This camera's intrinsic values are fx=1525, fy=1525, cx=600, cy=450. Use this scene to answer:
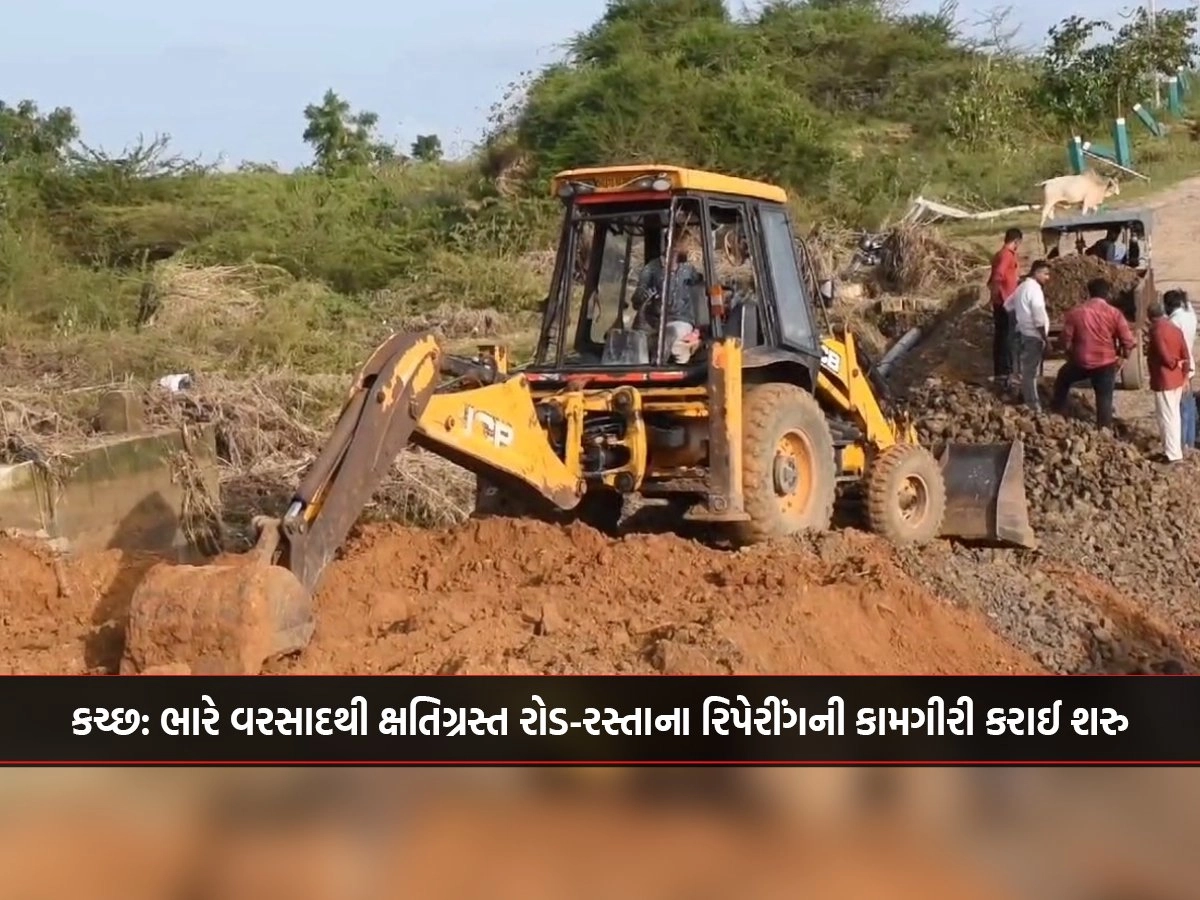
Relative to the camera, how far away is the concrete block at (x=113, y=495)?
974cm

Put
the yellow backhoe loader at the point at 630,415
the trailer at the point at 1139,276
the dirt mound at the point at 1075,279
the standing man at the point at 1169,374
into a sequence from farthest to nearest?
the dirt mound at the point at 1075,279, the trailer at the point at 1139,276, the standing man at the point at 1169,374, the yellow backhoe loader at the point at 630,415

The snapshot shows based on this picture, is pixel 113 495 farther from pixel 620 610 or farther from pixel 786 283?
pixel 620 610

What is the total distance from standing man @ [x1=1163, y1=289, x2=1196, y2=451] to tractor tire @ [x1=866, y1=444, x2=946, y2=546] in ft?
12.9

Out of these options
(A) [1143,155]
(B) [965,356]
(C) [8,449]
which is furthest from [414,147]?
(C) [8,449]

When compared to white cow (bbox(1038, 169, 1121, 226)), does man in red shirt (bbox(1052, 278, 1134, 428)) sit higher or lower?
lower

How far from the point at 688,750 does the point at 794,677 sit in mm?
1045

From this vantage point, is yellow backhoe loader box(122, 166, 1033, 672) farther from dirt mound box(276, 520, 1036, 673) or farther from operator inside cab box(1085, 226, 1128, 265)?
operator inside cab box(1085, 226, 1128, 265)

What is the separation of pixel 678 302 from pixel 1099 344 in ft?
19.7

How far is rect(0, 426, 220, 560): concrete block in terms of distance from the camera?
9.74m

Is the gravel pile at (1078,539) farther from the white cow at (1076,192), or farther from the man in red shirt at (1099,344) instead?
the white cow at (1076,192)

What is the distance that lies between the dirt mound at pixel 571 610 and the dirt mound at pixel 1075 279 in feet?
24.9

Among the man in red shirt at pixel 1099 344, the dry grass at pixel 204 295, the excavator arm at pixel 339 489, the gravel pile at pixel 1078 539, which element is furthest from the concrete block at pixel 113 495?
the man in red shirt at pixel 1099 344

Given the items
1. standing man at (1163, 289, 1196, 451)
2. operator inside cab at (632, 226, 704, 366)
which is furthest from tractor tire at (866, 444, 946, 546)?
standing man at (1163, 289, 1196, 451)

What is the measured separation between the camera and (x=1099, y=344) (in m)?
12.4
